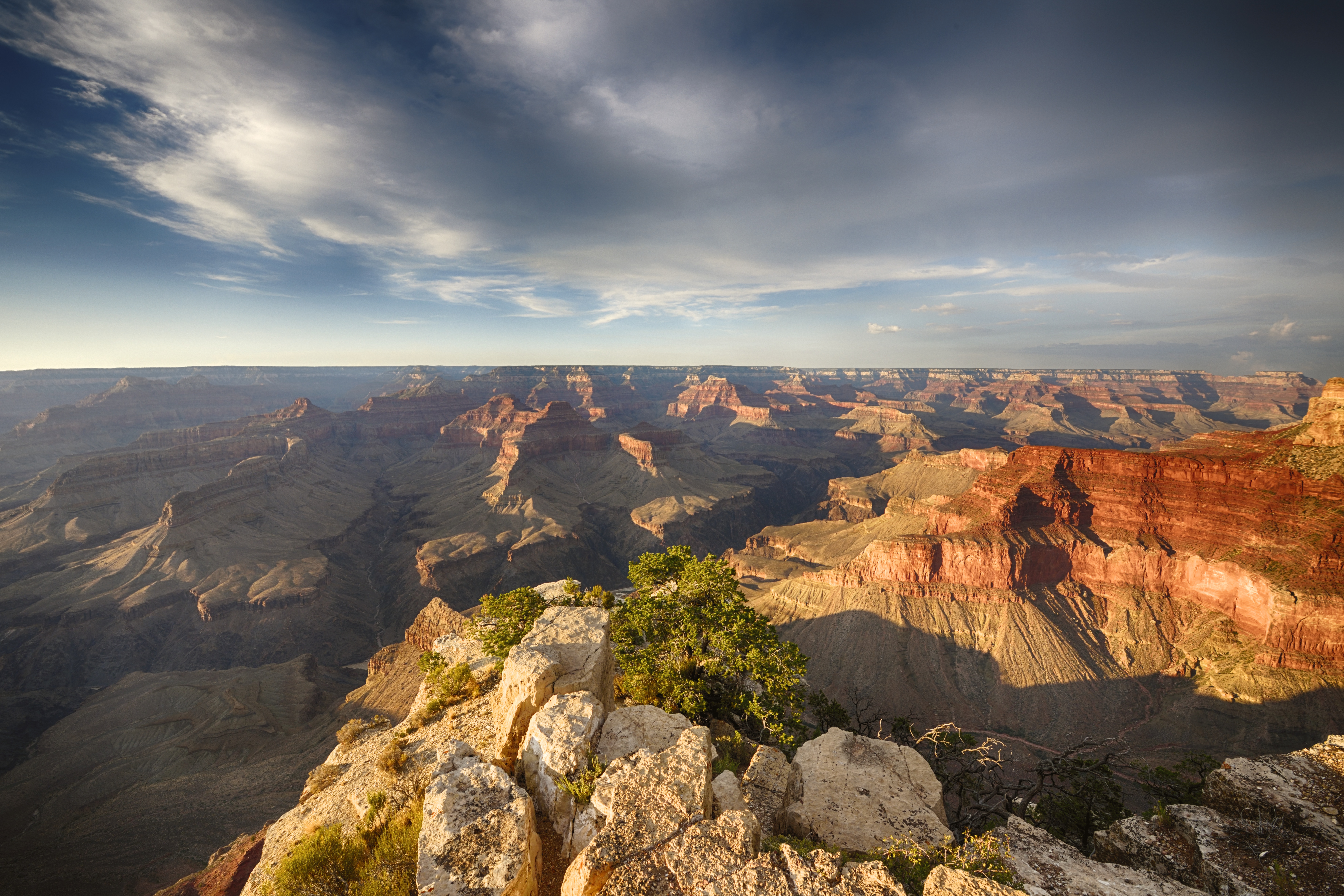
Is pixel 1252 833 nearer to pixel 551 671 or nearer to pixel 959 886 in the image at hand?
pixel 959 886

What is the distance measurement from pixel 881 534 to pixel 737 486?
84.8 m

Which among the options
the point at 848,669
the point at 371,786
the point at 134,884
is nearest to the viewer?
the point at 371,786

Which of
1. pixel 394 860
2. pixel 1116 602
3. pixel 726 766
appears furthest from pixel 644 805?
pixel 1116 602

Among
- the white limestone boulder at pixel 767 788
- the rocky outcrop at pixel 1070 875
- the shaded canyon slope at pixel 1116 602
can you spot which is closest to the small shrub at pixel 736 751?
the white limestone boulder at pixel 767 788

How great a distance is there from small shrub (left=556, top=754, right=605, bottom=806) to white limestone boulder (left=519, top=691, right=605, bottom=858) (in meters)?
0.07

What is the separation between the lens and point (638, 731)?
52.0 ft

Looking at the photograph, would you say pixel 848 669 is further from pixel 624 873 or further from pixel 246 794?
pixel 246 794

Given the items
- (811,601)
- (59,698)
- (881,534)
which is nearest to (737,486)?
(881,534)

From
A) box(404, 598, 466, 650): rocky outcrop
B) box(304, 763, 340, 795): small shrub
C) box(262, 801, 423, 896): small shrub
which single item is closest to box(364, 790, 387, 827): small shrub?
box(262, 801, 423, 896): small shrub

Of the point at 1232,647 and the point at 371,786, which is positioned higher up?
the point at 371,786

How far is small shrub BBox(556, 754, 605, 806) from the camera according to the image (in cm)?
1294

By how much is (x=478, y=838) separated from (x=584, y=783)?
9.35ft

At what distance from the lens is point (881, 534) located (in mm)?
90875

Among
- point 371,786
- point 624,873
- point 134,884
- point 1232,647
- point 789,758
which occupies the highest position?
point 624,873
